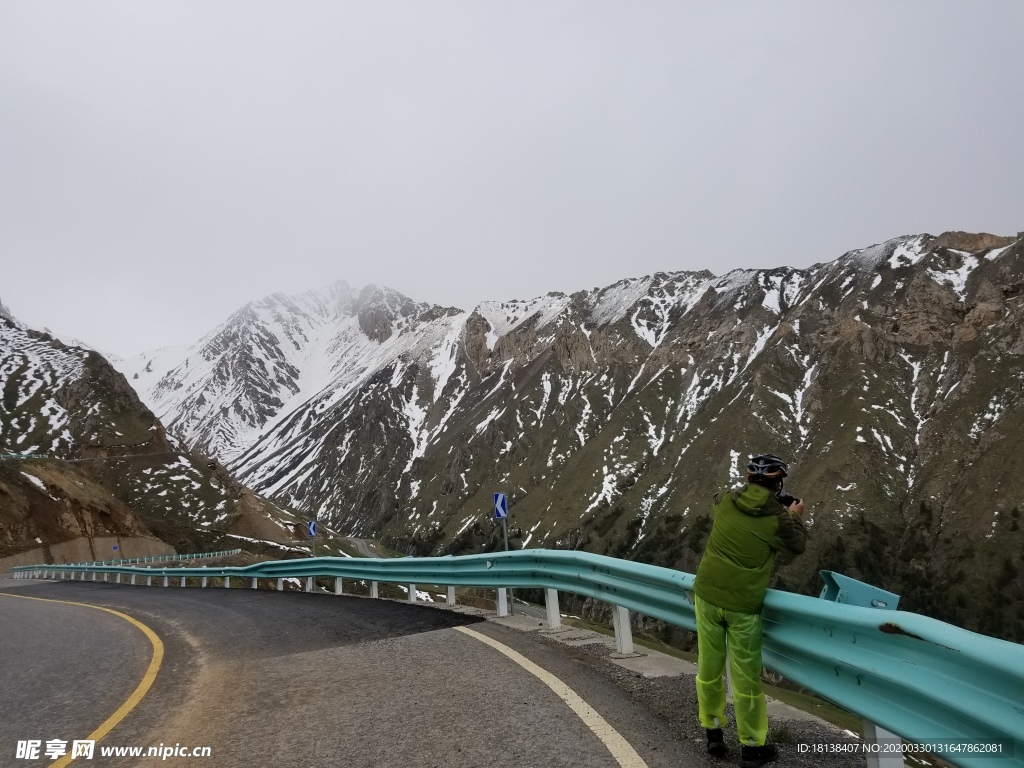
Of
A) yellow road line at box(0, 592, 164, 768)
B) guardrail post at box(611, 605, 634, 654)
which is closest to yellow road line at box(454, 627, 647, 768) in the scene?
guardrail post at box(611, 605, 634, 654)

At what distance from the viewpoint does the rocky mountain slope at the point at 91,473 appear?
6569 cm

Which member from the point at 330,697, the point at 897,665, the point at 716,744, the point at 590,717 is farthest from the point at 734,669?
the point at 330,697

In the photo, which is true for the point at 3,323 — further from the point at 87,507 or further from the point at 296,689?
the point at 296,689

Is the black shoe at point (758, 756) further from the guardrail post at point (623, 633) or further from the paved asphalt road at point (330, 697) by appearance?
the guardrail post at point (623, 633)

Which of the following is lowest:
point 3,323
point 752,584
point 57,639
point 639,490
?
point 639,490

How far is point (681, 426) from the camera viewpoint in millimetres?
184000

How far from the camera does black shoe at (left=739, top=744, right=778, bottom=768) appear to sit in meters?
4.41

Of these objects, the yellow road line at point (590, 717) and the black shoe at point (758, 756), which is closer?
the black shoe at point (758, 756)

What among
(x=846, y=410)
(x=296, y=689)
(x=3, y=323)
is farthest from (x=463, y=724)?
(x=3, y=323)

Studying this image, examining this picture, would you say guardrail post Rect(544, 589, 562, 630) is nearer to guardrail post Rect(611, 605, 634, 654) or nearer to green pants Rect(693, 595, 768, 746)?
guardrail post Rect(611, 605, 634, 654)

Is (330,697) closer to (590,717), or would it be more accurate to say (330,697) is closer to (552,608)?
(590,717)

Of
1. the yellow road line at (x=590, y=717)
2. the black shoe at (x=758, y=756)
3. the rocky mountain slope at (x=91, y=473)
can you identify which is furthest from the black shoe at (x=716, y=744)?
the rocky mountain slope at (x=91, y=473)

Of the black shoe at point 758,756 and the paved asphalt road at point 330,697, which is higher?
the black shoe at point 758,756

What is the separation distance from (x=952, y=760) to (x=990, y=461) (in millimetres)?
144168
